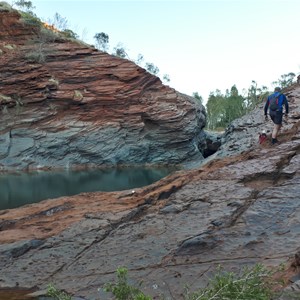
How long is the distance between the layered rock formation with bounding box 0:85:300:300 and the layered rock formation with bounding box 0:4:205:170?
24.4 m

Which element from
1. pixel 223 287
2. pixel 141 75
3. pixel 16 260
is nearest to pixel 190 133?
pixel 141 75

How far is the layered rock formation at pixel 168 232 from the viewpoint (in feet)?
15.0

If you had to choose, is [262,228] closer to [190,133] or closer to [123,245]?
[123,245]

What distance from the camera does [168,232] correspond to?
5.77 m

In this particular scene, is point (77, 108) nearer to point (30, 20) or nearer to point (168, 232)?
point (30, 20)

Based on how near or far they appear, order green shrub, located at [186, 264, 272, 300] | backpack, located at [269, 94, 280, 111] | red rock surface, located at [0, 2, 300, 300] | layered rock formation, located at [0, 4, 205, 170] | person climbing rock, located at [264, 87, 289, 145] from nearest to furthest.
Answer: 1. green shrub, located at [186, 264, 272, 300]
2. red rock surface, located at [0, 2, 300, 300]
3. person climbing rock, located at [264, 87, 289, 145]
4. backpack, located at [269, 94, 280, 111]
5. layered rock formation, located at [0, 4, 205, 170]

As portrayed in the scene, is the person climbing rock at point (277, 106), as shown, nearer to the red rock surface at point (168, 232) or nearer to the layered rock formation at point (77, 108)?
the red rock surface at point (168, 232)

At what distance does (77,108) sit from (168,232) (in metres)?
29.1

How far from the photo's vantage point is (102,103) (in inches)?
1350

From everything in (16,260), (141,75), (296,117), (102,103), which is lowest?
(16,260)

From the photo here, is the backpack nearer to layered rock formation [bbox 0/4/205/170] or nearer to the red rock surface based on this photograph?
the red rock surface

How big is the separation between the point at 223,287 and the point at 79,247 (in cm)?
347

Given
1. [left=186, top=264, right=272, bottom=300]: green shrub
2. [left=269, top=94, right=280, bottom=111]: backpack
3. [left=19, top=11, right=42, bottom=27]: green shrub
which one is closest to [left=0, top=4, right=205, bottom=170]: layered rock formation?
[left=19, top=11, right=42, bottom=27]: green shrub

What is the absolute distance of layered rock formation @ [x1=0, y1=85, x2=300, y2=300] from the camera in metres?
4.58
